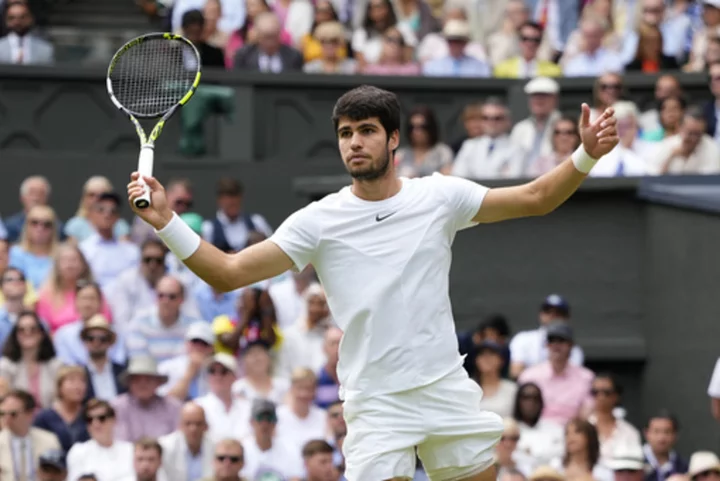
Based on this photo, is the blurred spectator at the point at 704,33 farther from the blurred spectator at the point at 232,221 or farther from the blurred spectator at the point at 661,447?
the blurred spectator at the point at 661,447

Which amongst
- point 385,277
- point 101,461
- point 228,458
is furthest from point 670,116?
point 385,277

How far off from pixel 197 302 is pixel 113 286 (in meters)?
0.64

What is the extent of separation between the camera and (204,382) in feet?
40.1

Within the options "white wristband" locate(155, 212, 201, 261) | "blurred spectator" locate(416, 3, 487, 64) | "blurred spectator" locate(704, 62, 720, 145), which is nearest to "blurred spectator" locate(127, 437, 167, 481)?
"white wristband" locate(155, 212, 201, 261)

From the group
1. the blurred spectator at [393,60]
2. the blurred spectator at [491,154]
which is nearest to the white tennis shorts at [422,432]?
the blurred spectator at [491,154]

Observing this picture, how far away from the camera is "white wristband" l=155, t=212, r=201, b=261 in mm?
6336

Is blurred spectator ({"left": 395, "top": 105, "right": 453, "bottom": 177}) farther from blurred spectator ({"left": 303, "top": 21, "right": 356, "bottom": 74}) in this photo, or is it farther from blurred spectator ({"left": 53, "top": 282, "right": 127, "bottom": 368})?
blurred spectator ({"left": 53, "top": 282, "right": 127, "bottom": 368})

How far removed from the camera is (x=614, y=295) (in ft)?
46.6

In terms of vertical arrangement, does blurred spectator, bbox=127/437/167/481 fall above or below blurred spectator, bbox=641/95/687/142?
below

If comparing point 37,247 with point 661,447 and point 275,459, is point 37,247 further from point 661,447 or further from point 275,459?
point 661,447

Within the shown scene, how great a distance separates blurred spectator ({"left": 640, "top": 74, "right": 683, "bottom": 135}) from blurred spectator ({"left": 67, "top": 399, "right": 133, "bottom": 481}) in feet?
19.0

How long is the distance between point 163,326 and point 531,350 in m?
2.68

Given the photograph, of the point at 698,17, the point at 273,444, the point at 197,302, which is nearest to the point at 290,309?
the point at 197,302

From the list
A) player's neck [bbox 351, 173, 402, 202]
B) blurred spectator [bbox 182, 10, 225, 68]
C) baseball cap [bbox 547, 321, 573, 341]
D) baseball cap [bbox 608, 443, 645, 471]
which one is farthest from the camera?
blurred spectator [bbox 182, 10, 225, 68]
